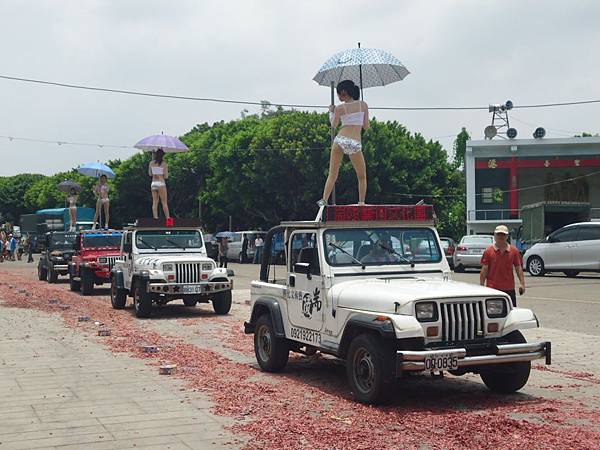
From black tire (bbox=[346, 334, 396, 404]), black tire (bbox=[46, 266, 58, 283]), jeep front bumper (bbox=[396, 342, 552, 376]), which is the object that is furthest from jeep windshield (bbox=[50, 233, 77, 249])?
jeep front bumper (bbox=[396, 342, 552, 376])

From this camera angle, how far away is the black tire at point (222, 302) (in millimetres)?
16436

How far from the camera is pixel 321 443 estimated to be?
607 centimetres

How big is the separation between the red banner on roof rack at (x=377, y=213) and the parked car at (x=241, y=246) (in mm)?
32674

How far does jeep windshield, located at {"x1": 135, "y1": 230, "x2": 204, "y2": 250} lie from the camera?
17359 millimetres

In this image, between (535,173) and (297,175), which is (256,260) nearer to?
(297,175)

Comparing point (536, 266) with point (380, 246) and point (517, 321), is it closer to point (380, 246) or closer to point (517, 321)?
point (380, 246)

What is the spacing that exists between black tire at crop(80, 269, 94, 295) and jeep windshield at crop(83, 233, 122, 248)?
114cm

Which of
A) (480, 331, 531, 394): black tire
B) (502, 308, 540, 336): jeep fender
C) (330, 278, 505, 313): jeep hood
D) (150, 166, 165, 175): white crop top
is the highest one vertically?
(150, 166, 165, 175): white crop top

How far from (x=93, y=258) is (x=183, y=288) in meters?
7.19

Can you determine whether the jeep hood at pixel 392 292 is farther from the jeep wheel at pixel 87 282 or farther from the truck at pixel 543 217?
the truck at pixel 543 217

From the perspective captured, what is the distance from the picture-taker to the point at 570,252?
24469mm

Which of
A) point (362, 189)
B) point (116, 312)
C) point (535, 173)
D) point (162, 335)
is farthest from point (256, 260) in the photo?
point (362, 189)

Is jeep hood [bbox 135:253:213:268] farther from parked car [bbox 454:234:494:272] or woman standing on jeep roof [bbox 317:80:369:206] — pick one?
parked car [bbox 454:234:494:272]

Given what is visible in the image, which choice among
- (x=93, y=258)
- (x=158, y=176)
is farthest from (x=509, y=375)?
(x=93, y=258)
